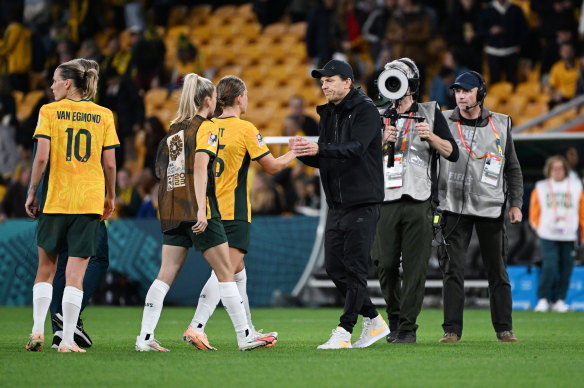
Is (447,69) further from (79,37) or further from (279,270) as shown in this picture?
(79,37)

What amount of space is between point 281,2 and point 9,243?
31.0 ft

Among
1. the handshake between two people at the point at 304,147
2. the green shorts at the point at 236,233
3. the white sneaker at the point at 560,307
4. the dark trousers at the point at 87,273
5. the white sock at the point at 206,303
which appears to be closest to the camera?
the handshake between two people at the point at 304,147

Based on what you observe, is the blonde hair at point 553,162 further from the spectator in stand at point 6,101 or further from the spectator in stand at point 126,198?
the spectator in stand at point 6,101

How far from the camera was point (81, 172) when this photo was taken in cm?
764

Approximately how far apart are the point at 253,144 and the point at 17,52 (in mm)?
16394

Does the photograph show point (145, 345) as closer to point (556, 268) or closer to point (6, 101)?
point (556, 268)

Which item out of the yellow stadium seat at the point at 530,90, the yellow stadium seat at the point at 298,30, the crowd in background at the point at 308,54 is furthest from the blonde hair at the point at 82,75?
the yellow stadium seat at the point at 298,30

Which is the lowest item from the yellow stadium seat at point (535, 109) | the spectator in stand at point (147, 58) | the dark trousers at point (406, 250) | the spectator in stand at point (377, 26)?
the dark trousers at point (406, 250)

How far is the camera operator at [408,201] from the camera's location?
8422 mm

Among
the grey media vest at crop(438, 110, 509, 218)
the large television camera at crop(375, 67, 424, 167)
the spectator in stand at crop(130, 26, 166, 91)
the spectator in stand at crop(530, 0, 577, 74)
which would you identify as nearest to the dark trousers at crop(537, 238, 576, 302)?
the spectator in stand at crop(530, 0, 577, 74)

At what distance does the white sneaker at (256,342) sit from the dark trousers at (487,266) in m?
1.63

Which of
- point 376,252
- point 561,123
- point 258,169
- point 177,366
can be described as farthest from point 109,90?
point 177,366

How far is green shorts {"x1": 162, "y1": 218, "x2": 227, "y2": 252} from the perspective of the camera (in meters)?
7.47

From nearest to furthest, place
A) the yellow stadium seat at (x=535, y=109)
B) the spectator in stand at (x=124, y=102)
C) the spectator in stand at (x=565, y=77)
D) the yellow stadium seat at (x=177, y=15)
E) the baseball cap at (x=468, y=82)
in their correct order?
the baseball cap at (x=468, y=82)
the spectator in stand at (x=565, y=77)
the yellow stadium seat at (x=535, y=109)
the spectator in stand at (x=124, y=102)
the yellow stadium seat at (x=177, y=15)
